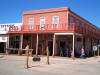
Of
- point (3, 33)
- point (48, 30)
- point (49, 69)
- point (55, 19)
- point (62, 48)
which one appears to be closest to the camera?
point (49, 69)

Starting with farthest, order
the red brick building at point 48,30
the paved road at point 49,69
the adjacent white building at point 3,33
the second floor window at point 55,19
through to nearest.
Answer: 1. the adjacent white building at point 3,33
2. the second floor window at point 55,19
3. the red brick building at point 48,30
4. the paved road at point 49,69

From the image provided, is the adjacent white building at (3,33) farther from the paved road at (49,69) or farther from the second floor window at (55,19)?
the paved road at (49,69)

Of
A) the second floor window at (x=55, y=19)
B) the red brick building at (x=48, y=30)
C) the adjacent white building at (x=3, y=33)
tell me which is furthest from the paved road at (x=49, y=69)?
the adjacent white building at (x=3, y=33)

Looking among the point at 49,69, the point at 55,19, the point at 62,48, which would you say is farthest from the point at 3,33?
the point at 49,69

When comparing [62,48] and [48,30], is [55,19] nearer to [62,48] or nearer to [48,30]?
[48,30]

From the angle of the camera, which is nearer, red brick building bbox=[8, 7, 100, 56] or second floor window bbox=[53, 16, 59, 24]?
red brick building bbox=[8, 7, 100, 56]

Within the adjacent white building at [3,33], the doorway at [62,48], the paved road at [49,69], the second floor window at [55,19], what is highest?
the second floor window at [55,19]

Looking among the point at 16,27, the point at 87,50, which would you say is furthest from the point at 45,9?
the point at 87,50

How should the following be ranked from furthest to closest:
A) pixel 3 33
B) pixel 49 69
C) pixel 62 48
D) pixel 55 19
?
1. pixel 3 33
2. pixel 55 19
3. pixel 62 48
4. pixel 49 69

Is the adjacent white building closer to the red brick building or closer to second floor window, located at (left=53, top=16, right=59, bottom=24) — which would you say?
the red brick building

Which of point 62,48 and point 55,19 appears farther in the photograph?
point 55,19

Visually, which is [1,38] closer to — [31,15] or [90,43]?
[31,15]

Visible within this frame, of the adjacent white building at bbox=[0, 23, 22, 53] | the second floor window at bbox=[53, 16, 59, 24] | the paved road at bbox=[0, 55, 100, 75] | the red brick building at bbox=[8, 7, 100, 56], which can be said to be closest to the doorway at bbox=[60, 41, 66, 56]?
the red brick building at bbox=[8, 7, 100, 56]

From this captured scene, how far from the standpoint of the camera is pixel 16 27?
987 inches
